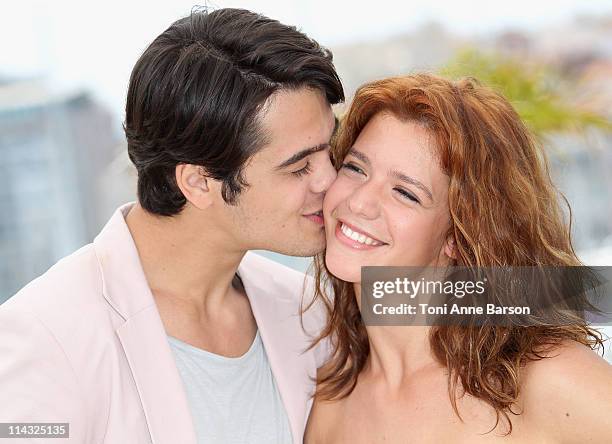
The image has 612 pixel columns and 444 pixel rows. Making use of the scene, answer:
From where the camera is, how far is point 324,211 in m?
2.11

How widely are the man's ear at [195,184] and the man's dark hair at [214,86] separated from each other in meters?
0.02

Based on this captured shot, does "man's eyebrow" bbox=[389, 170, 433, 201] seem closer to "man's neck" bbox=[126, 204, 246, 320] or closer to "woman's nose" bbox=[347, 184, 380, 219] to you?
"woman's nose" bbox=[347, 184, 380, 219]

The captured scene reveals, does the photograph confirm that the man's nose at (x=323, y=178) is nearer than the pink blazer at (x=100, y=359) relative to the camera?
No

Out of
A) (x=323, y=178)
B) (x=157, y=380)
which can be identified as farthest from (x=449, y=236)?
(x=157, y=380)

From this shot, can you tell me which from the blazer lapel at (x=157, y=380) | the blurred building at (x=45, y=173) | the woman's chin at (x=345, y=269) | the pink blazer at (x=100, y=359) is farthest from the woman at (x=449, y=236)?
the blurred building at (x=45, y=173)

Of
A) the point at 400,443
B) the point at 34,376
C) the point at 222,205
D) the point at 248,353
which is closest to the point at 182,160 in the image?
the point at 222,205

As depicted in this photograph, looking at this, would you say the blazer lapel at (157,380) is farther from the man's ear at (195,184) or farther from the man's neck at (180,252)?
the man's ear at (195,184)

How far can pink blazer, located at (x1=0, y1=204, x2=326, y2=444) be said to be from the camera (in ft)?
5.69

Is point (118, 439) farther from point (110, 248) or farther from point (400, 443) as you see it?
point (400, 443)

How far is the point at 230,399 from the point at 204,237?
383 millimetres

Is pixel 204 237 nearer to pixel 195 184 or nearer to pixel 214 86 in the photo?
pixel 195 184

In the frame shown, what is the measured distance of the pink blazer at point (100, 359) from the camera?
1734 millimetres

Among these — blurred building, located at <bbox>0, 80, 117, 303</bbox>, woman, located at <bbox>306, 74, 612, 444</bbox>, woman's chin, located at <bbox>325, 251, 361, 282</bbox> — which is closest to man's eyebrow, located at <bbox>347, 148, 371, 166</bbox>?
woman, located at <bbox>306, 74, 612, 444</bbox>

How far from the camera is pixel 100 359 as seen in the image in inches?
72.6
